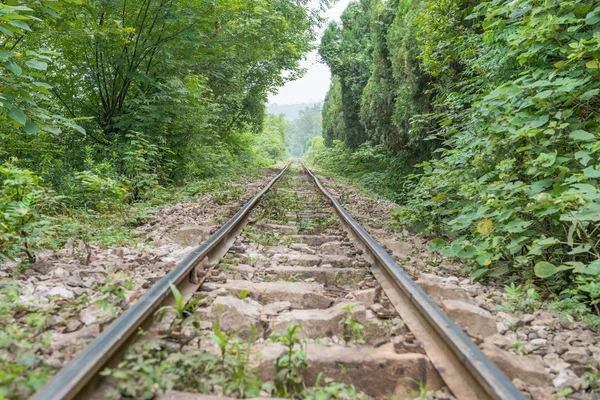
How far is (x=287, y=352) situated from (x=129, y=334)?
769 millimetres

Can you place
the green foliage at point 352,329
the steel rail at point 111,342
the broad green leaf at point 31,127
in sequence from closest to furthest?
the steel rail at point 111,342, the green foliage at point 352,329, the broad green leaf at point 31,127

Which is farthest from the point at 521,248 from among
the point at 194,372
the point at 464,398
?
the point at 194,372

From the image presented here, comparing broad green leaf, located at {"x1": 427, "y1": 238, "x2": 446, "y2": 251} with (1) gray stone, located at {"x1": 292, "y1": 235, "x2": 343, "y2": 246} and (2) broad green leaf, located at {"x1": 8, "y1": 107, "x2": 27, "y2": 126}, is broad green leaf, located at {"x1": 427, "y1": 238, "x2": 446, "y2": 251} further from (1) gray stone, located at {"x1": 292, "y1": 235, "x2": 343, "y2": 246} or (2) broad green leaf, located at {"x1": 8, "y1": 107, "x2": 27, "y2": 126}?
(2) broad green leaf, located at {"x1": 8, "y1": 107, "x2": 27, "y2": 126}

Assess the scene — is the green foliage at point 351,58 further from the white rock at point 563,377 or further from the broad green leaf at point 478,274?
the white rock at point 563,377

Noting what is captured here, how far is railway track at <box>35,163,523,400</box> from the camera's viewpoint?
1.64 m

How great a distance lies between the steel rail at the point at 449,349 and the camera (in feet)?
5.16

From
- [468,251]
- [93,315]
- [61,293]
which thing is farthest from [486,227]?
[61,293]

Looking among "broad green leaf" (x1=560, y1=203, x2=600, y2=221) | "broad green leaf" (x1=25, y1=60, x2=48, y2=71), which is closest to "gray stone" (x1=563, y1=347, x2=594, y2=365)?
"broad green leaf" (x1=560, y1=203, x2=600, y2=221)

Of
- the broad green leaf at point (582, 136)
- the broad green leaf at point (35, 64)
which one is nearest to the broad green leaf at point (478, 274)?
the broad green leaf at point (582, 136)

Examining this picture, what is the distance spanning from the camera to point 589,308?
2.59 m

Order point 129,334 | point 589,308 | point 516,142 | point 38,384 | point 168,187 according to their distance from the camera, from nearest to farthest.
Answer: point 38,384 < point 129,334 < point 589,308 < point 516,142 < point 168,187

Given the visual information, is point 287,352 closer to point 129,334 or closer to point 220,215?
point 129,334

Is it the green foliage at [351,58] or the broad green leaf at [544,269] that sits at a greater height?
the green foliage at [351,58]

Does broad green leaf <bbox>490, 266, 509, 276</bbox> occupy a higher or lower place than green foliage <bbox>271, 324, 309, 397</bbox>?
higher
